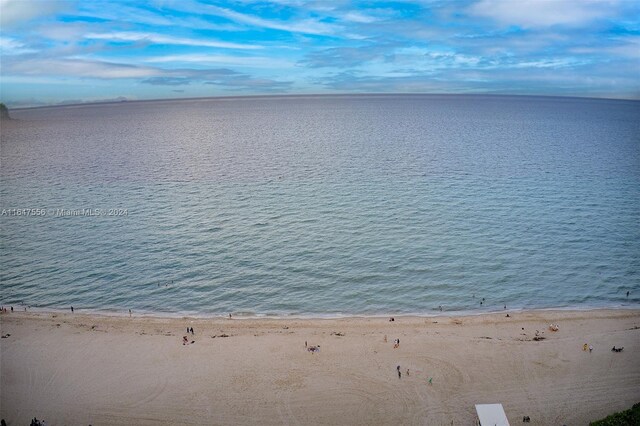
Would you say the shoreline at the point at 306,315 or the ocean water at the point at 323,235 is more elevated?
the ocean water at the point at 323,235

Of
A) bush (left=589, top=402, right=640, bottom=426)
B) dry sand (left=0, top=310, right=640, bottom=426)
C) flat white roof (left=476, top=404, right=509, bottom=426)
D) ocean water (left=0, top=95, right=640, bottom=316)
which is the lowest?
dry sand (left=0, top=310, right=640, bottom=426)

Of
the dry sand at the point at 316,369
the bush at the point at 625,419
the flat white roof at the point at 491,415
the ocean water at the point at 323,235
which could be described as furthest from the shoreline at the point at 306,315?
the bush at the point at 625,419

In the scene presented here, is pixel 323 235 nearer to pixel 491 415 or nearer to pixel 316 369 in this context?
pixel 316 369

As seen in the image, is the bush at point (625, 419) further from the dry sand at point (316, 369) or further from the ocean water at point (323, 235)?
the ocean water at point (323, 235)

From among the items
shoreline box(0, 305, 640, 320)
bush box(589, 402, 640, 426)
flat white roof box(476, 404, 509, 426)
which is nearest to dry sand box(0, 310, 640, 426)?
shoreline box(0, 305, 640, 320)

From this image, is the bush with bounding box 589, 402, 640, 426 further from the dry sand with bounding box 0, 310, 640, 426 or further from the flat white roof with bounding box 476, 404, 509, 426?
the flat white roof with bounding box 476, 404, 509, 426
